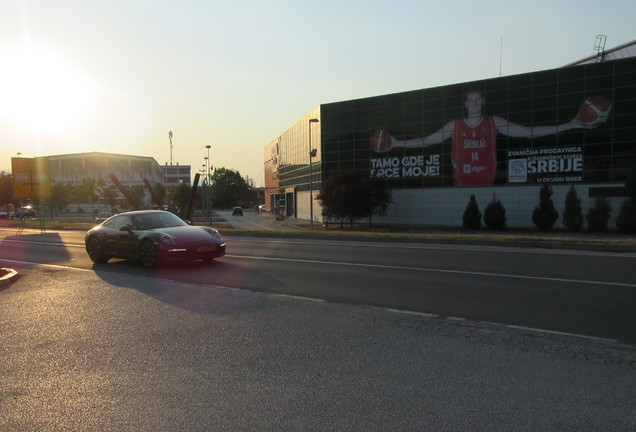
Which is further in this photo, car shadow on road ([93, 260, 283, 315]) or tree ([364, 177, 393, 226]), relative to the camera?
tree ([364, 177, 393, 226])

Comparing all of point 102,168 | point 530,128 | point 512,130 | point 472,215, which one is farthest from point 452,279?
point 102,168

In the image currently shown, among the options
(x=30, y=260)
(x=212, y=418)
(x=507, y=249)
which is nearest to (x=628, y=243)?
(x=507, y=249)

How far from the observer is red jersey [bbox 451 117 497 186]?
3731cm

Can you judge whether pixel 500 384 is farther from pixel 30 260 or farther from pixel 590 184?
pixel 590 184

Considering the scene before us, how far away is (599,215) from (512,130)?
9.86 metres

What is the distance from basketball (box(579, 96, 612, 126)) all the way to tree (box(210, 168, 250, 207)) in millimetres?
113863

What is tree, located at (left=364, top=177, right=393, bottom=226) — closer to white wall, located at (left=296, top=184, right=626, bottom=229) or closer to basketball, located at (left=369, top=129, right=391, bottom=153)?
white wall, located at (left=296, top=184, right=626, bottom=229)

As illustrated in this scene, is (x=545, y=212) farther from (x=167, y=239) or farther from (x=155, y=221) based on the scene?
(x=167, y=239)

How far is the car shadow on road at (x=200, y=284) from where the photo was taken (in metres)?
6.87

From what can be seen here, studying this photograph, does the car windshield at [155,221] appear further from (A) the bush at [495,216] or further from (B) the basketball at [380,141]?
(B) the basketball at [380,141]

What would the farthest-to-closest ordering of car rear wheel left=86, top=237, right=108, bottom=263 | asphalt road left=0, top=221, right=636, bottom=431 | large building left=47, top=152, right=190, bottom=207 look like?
large building left=47, top=152, right=190, bottom=207 < car rear wheel left=86, top=237, right=108, bottom=263 < asphalt road left=0, top=221, right=636, bottom=431

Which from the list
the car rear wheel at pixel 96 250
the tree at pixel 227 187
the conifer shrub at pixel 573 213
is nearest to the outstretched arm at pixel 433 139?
the conifer shrub at pixel 573 213

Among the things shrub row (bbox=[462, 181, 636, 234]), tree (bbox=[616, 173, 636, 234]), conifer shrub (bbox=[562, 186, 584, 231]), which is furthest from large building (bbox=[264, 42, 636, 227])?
conifer shrub (bbox=[562, 186, 584, 231])

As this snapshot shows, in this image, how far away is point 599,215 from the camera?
2992 cm
